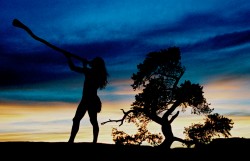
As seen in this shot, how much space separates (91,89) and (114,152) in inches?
84.6

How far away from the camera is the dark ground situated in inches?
436

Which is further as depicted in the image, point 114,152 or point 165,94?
point 165,94

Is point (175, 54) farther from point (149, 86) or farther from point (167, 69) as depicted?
point (149, 86)

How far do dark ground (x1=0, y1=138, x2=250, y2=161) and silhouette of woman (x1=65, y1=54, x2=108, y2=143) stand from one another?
2.22 feet

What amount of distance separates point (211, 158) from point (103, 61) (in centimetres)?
455

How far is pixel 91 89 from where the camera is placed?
12523 millimetres

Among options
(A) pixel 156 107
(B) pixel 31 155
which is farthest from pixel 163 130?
(B) pixel 31 155

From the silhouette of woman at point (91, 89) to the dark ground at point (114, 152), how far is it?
2.22 ft

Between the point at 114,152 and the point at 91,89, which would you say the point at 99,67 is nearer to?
the point at 91,89

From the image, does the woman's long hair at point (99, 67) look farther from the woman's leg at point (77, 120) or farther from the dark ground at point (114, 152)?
the dark ground at point (114, 152)

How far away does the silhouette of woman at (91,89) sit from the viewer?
12.4 m

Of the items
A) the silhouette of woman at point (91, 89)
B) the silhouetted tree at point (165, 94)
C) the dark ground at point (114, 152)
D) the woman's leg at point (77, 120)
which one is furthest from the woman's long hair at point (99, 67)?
the silhouetted tree at point (165, 94)

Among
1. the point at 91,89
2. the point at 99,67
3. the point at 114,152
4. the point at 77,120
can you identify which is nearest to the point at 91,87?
the point at 91,89

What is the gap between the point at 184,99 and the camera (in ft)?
94.2
